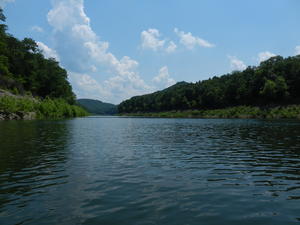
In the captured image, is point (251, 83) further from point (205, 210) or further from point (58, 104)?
point (205, 210)

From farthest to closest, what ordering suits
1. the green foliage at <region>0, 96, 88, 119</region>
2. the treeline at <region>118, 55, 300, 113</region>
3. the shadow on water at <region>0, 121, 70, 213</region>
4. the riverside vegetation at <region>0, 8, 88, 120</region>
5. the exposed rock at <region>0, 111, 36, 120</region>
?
the treeline at <region>118, 55, 300, 113</region> < the riverside vegetation at <region>0, 8, 88, 120</region> < the green foliage at <region>0, 96, 88, 119</region> < the exposed rock at <region>0, 111, 36, 120</region> < the shadow on water at <region>0, 121, 70, 213</region>

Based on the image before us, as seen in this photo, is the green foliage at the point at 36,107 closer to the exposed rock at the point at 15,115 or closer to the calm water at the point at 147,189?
the exposed rock at the point at 15,115

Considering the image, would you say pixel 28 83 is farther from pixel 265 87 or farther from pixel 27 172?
pixel 265 87

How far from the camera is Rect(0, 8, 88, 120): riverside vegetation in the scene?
8538 cm

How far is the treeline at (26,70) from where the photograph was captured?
108 metres

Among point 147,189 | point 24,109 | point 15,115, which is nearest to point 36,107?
point 24,109

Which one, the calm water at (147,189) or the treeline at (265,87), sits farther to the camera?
the treeline at (265,87)

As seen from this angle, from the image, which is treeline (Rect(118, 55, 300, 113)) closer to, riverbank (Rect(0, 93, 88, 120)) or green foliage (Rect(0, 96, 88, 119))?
green foliage (Rect(0, 96, 88, 119))

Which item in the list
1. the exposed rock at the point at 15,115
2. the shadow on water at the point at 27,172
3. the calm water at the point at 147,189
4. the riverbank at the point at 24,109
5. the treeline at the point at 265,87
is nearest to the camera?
the calm water at the point at 147,189

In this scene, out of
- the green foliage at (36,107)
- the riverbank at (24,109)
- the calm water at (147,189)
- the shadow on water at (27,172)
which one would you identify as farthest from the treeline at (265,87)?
the shadow on water at (27,172)

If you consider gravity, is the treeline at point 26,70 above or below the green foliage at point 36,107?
above

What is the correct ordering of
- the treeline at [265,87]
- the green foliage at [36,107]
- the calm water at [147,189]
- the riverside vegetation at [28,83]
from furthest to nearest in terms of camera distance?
the treeline at [265,87] → the riverside vegetation at [28,83] → the green foliage at [36,107] → the calm water at [147,189]

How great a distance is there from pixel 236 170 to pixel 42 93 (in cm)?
14575

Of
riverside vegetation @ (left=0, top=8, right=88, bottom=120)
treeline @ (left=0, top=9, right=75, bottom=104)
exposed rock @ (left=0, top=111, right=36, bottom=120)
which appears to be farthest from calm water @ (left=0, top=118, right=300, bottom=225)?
treeline @ (left=0, top=9, right=75, bottom=104)
